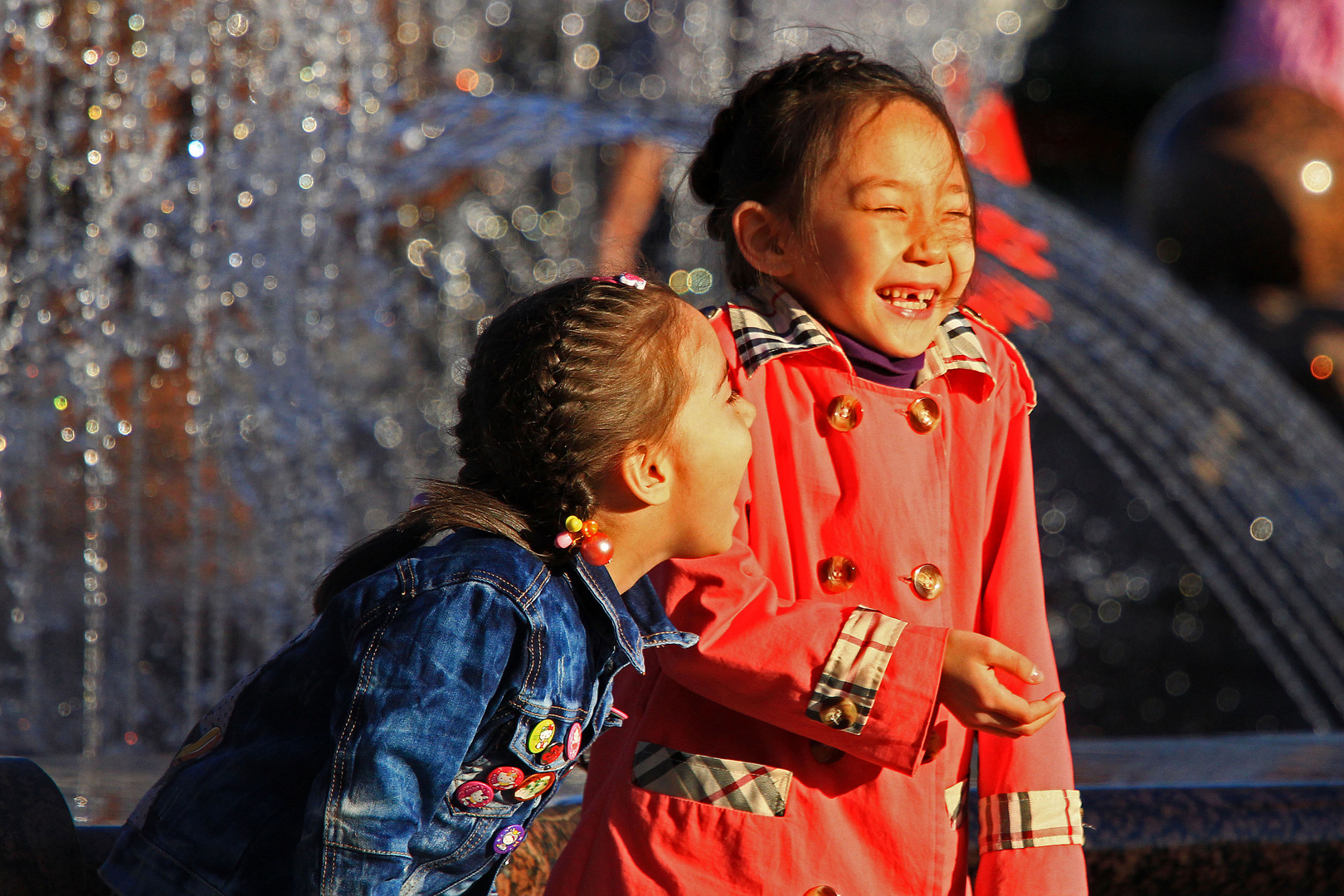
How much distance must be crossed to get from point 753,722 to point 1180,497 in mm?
3816

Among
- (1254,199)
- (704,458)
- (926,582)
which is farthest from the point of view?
(1254,199)

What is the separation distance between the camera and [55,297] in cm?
361

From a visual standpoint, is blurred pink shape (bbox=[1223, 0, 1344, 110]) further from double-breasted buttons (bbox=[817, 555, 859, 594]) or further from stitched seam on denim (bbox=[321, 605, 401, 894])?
stitched seam on denim (bbox=[321, 605, 401, 894])

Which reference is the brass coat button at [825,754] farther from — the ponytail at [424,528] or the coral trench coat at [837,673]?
the ponytail at [424,528]

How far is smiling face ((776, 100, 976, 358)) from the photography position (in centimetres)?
164

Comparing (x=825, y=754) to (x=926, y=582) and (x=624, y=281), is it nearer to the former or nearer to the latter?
(x=926, y=582)

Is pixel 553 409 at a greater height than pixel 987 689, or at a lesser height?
greater

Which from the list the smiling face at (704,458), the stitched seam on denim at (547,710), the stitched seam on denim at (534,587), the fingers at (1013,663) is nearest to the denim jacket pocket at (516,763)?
the stitched seam on denim at (547,710)

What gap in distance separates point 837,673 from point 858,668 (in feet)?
0.07

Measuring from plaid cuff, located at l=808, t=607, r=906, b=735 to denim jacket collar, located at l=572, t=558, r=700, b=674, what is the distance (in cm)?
14

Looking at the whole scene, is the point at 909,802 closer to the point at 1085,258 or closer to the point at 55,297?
the point at 55,297

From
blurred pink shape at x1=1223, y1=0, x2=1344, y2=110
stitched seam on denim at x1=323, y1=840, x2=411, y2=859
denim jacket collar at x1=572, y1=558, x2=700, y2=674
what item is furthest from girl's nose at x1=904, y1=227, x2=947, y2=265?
blurred pink shape at x1=1223, y1=0, x2=1344, y2=110

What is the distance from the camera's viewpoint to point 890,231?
1.64 m

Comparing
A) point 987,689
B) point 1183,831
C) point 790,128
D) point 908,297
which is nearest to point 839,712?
point 987,689
